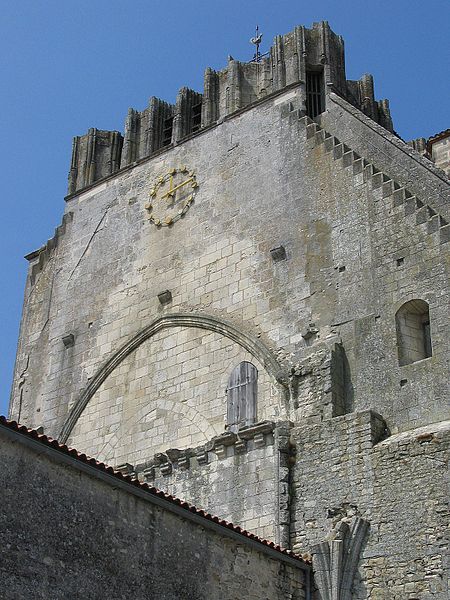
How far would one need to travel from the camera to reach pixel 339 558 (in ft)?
53.2

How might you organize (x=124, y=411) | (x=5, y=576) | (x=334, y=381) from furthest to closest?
(x=124, y=411)
(x=334, y=381)
(x=5, y=576)

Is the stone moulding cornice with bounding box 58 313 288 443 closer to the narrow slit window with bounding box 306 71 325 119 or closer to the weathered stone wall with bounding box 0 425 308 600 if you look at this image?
the weathered stone wall with bounding box 0 425 308 600

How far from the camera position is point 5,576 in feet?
40.4

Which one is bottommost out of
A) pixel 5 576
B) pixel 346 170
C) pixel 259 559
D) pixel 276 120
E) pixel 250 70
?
pixel 5 576

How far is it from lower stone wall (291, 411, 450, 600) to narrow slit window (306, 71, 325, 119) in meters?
7.58

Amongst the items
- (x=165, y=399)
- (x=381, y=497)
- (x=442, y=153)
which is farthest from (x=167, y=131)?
(x=381, y=497)

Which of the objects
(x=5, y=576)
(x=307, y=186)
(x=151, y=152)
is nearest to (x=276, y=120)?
(x=307, y=186)

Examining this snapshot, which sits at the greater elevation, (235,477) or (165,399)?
(165,399)

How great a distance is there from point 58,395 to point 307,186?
7.22 meters

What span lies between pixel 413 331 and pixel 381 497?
319 cm

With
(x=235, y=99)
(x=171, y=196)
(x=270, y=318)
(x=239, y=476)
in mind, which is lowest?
(x=239, y=476)

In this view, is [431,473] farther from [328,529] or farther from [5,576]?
[5,576]

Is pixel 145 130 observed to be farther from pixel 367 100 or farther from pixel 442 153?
pixel 442 153

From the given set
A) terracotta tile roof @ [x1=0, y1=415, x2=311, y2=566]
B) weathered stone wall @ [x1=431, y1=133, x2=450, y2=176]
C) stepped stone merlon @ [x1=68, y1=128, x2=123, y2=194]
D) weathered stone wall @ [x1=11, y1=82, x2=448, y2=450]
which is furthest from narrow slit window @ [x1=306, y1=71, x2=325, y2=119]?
terracotta tile roof @ [x1=0, y1=415, x2=311, y2=566]
